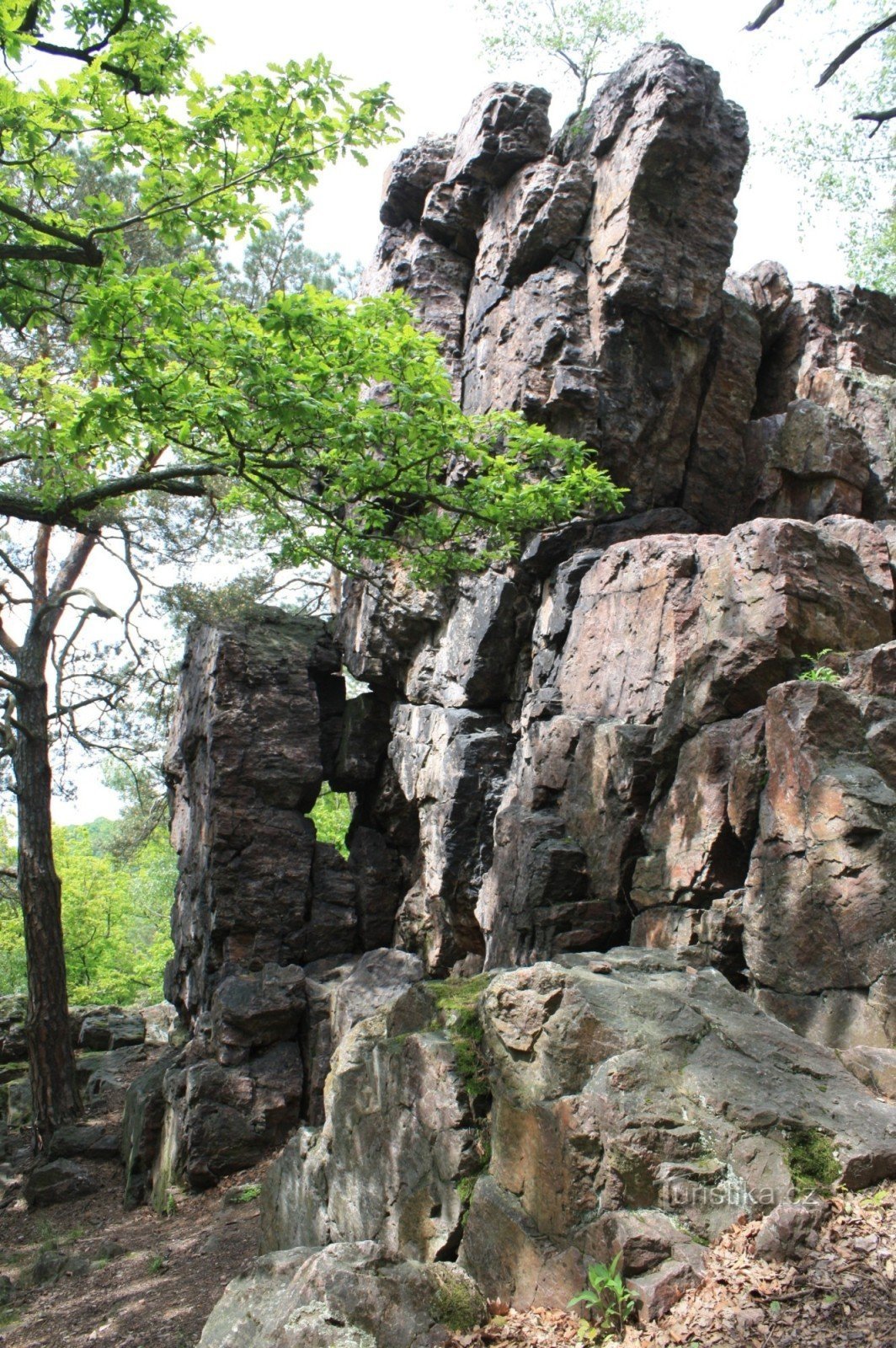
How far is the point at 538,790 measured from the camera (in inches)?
422

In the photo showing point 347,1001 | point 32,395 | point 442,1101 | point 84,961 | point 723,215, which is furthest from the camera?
point 84,961

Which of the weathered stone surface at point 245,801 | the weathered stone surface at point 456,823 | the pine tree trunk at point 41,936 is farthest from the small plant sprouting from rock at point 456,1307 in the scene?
the pine tree trunk at point 41,936

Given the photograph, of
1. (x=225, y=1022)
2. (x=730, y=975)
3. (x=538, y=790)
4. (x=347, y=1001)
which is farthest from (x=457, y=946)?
(x=730, y=975)

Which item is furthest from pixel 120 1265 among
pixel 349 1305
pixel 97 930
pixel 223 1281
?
pixel 97 930

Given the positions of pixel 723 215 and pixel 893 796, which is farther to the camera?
pixel 723 215

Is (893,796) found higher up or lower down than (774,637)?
lower down

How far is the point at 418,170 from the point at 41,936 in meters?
13.9

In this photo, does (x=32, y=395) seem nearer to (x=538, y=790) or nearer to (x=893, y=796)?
(x=538, y=790)

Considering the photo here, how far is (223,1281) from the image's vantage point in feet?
30.2

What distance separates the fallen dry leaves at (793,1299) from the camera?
145 inches

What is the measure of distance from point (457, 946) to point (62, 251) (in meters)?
10.2

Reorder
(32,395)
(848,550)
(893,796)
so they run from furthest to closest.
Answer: (32,395) → (848,550) → (893,796)

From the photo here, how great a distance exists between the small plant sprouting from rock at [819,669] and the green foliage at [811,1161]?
4027 millimetres

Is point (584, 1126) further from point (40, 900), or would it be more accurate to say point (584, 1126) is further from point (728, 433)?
point (40, 900)
